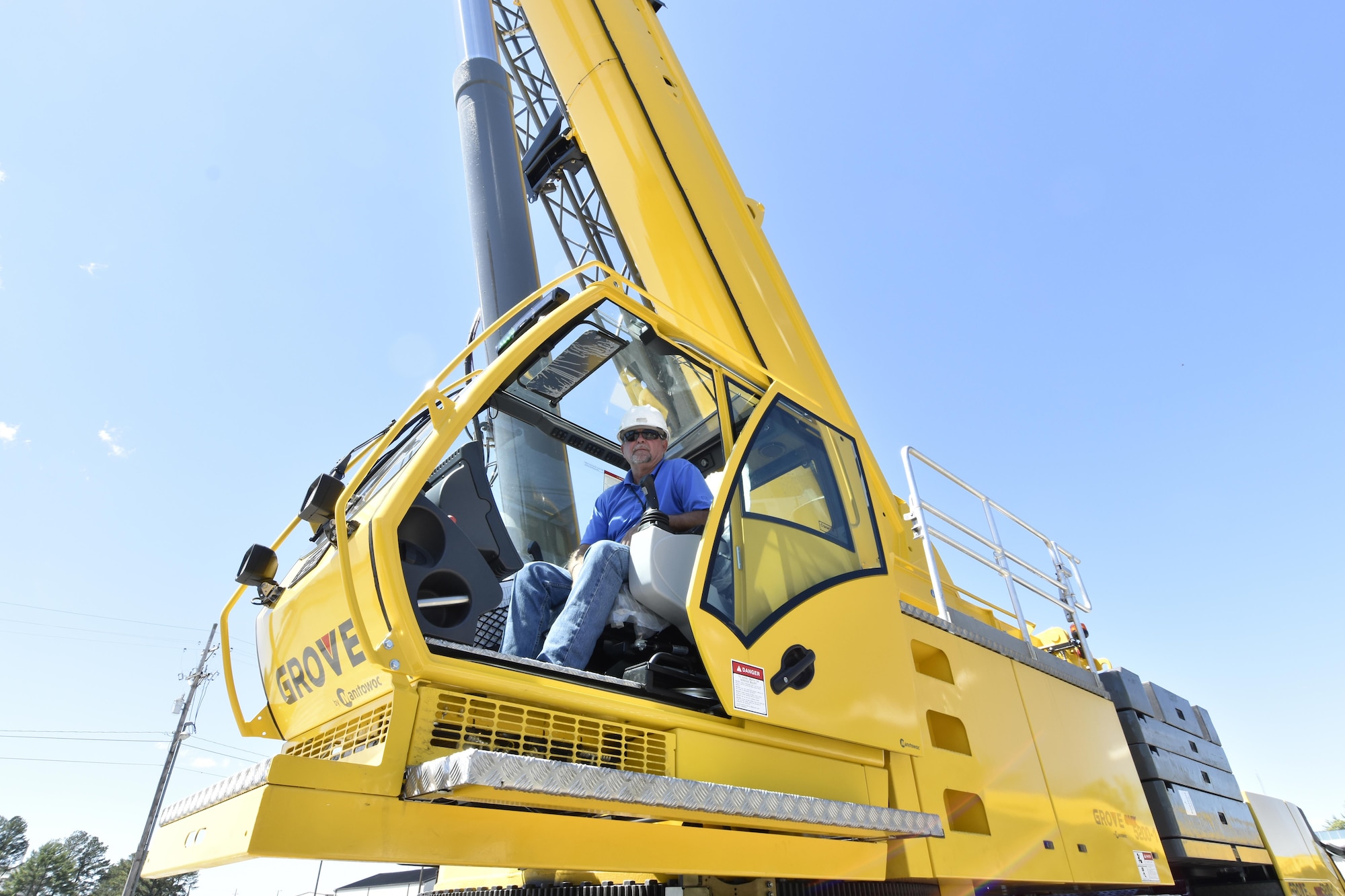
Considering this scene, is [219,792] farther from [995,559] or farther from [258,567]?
[995,559]

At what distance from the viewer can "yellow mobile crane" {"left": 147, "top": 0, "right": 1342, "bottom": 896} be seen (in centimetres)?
179

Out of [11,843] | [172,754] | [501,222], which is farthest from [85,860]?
[501,222]

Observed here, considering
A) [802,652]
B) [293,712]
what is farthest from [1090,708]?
[293,712]

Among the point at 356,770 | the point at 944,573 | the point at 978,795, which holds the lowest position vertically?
the point at 356,770

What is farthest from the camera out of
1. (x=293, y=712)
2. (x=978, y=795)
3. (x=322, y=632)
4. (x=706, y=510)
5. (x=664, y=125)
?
(x=664, y=125)

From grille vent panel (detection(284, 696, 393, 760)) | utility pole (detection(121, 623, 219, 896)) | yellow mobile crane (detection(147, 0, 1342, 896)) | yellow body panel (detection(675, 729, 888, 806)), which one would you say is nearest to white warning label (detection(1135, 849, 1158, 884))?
yellow mobile crane (detection(147, 0, 1342, 896))

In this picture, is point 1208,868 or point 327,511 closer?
point 327,511

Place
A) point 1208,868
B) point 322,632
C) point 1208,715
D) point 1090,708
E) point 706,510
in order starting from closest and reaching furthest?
1. point 322,632
2. point 706,510
3. point 1090,708
4. point 1208,868
5. point 1208,715

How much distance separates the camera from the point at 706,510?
2982 mm

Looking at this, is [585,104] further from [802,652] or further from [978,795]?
[978,795]

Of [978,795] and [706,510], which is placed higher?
[706,510]

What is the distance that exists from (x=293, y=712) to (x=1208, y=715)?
6872mm

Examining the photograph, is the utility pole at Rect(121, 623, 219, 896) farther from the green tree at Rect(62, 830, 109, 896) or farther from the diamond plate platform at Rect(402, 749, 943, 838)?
the green tree at Rect(62, 830, 109, 896)

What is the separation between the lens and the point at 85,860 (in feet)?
182
